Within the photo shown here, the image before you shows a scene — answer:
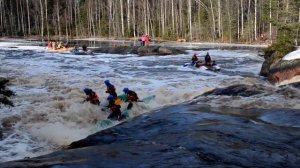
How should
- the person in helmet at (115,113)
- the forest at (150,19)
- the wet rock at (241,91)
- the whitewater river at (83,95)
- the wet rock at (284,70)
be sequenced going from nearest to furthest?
the whitewater river at (83,95), the person in helmet at (115,113), the wet rock at (241,91), the wet rock at (284,70), the forest at (150,19)

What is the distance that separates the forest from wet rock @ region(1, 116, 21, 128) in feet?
108

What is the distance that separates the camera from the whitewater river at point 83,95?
9.03 m

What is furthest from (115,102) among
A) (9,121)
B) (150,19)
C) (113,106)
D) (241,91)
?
(150,19)

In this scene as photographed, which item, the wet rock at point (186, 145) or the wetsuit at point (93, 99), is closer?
the wet rock at point (186, 145)

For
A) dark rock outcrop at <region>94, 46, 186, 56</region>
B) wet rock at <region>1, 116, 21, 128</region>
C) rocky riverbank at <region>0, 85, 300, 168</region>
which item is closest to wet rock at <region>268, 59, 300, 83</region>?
rocky riverbank at <region>0, 85, 300, 168</region>

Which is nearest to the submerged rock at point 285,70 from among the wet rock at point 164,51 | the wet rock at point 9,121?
the wet rock at point 9,121

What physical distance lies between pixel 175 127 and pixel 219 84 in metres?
10.1

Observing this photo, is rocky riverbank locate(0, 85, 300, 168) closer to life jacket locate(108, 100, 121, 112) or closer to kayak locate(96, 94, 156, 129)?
kayak locate(96, 94, 156, 129)

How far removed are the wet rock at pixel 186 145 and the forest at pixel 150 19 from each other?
3435 cm

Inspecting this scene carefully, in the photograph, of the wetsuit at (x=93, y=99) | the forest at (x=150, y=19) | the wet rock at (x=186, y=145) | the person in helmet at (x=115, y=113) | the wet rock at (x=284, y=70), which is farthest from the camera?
the forest at (x=150, y=19)

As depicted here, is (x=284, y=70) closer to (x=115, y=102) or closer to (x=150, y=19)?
(x=115, y=102)

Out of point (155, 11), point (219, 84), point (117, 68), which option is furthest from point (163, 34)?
point (219, 84)

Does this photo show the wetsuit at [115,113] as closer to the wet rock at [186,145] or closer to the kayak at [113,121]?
the kayak at [113,121]

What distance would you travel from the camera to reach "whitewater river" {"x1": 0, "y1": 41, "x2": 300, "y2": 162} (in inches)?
356
